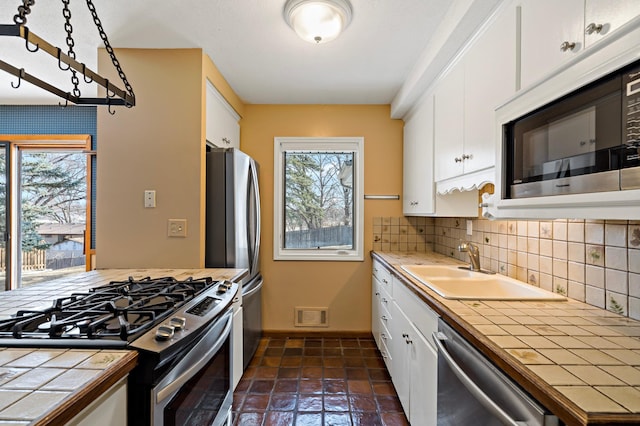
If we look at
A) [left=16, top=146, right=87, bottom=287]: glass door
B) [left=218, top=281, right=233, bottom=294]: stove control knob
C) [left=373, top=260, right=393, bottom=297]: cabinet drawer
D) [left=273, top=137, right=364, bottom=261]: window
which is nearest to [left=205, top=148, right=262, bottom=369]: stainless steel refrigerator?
[left=218, top=281, right=233, bottom=294]: stove control knob

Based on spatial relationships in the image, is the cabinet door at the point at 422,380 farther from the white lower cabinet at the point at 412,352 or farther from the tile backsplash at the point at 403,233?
the tile backsplash at the point at 403,233

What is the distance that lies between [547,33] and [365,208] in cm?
216

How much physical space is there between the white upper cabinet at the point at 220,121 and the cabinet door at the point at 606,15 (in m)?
2.09

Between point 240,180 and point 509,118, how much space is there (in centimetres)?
175

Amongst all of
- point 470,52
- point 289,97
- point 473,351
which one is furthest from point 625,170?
point 289,97

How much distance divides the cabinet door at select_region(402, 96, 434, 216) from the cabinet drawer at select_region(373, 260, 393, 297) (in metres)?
0.56

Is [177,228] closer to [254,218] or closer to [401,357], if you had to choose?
[254,218]

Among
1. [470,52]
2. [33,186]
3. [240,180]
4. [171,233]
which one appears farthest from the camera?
[33,186]

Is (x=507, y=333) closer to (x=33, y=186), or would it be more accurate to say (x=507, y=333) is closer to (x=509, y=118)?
(x=509, y=118)

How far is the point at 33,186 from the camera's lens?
10.6 ft

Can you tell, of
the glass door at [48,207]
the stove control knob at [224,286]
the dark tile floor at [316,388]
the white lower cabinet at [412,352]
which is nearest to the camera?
the white lower cabinet at [412,352]

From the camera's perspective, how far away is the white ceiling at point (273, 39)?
162 cm

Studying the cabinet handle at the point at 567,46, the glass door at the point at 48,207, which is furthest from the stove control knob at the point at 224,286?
the glass door at the point at 48,207

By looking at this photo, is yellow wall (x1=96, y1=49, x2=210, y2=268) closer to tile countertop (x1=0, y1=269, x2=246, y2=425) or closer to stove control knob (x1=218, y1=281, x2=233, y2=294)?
stove control knob (x1=218, y1=281, x2=233, y2=294)
